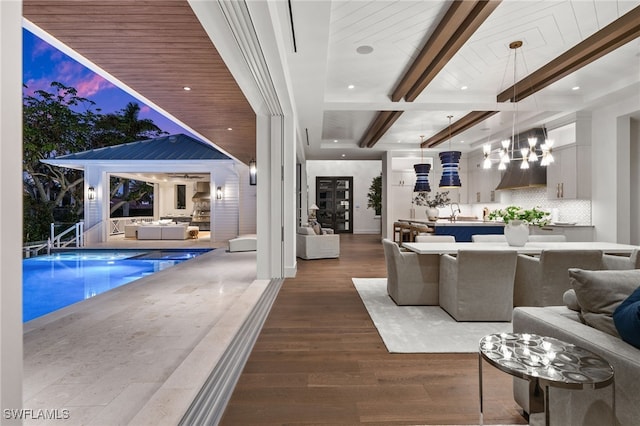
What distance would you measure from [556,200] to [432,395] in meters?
6.43

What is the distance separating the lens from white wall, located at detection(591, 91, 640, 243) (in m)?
5.44

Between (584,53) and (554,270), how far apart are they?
9.00 ft

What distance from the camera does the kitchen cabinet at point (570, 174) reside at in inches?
237

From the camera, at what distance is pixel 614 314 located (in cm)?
132

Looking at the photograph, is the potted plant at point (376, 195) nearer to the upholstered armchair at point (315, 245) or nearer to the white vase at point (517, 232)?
the upholstered armchair at point (315, 245)

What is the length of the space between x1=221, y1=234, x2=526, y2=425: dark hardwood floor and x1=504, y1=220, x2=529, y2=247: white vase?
1722 millimetres

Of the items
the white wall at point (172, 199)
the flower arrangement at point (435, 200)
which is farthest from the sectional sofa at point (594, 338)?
the white wall at point (172, 199)

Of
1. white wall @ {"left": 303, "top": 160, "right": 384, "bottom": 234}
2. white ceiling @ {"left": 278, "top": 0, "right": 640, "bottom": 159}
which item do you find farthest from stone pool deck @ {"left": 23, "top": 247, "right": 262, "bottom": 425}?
white wall @ {"left": 303, "top": 160, "right": 384, "bottom": 234}

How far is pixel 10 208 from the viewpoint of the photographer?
643mm

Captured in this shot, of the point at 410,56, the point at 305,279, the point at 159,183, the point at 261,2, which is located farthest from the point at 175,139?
the point at 261,2

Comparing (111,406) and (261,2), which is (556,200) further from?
(111,406)

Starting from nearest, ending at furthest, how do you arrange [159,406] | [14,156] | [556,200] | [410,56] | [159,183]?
[14,156] → [159,406] → [410,56] → [556,200] → [159,183]

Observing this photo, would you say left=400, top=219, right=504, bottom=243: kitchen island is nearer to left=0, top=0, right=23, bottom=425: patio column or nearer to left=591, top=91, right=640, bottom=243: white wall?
left=591, top=91, right=640, bottom=243: white wall

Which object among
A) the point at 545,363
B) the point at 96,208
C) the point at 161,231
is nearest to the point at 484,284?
the point at 545,363
